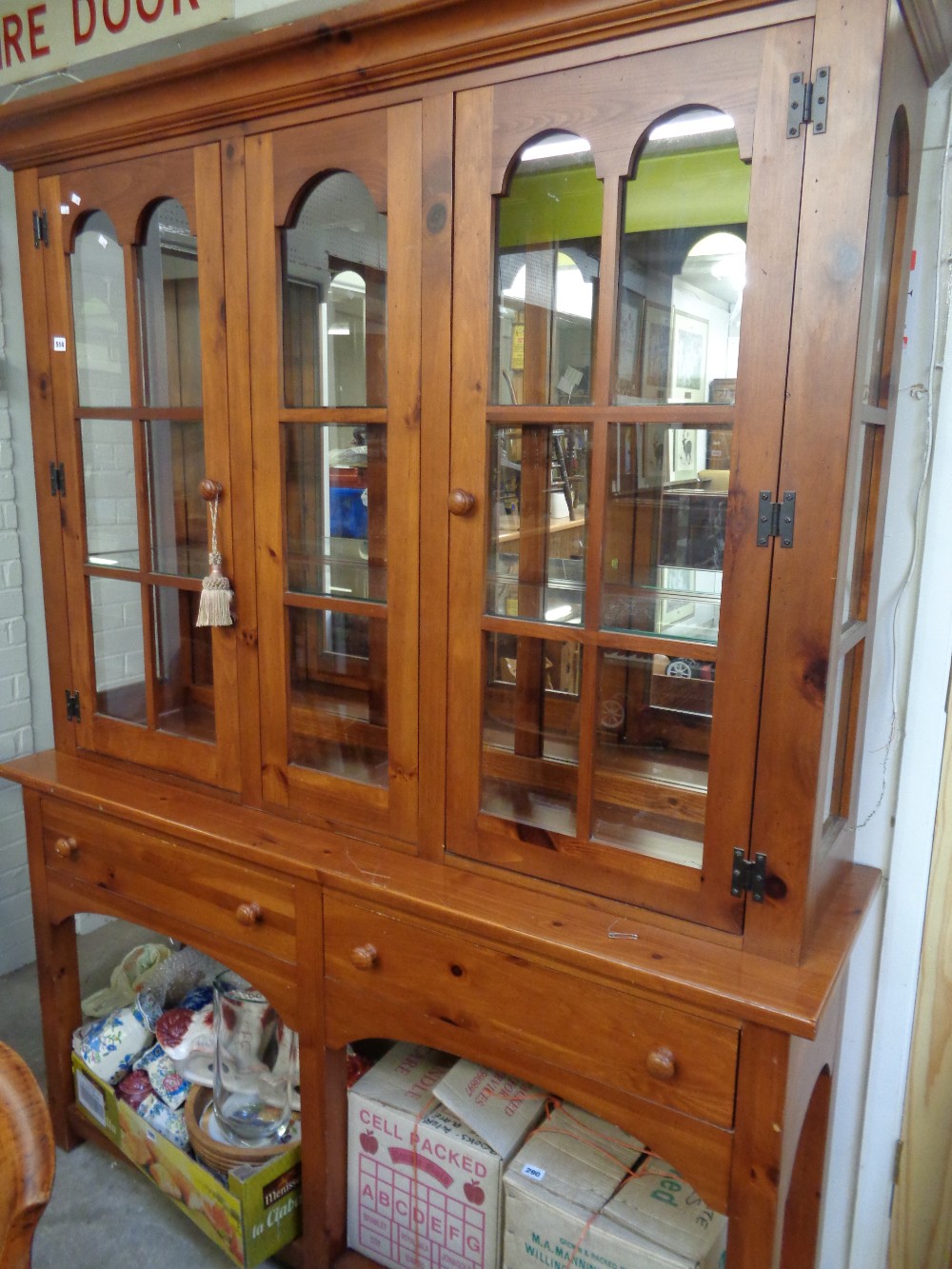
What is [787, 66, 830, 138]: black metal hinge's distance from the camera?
3.13 ft

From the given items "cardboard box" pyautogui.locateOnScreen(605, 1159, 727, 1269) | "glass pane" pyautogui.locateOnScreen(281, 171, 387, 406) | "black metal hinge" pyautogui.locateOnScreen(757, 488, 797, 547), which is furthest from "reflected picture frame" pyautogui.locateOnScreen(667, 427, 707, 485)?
"cardboard box" pyautogui.locateOnScreen(605, 1159, 727, 1269)

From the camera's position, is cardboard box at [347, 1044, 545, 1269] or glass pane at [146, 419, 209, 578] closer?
cardboard box at [347, 1044, 545, 1269]

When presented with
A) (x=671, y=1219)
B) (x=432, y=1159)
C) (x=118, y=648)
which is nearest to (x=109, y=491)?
(x=118, y=648)

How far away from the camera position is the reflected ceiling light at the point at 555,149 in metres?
1.12

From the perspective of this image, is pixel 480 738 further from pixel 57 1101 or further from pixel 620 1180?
pixel 57 1101

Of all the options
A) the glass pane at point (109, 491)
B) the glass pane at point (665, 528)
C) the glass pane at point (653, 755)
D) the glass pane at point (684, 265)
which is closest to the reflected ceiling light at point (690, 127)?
the glass pane at point (684, 265)

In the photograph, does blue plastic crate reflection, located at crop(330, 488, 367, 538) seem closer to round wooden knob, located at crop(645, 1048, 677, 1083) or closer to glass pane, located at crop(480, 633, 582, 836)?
glass pane, located at crop(480, 633, 582, 836)

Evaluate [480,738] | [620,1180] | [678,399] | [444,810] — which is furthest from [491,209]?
[620,1180]

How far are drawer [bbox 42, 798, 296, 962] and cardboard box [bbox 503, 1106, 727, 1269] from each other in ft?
1.64

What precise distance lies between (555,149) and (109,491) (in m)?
1.00

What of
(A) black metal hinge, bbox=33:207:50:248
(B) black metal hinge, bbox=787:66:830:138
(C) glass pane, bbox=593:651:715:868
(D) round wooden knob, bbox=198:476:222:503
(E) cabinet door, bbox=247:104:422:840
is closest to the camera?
(B) black metal hinge, bbox=787:66:830:138

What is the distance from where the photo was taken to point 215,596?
1491 mm

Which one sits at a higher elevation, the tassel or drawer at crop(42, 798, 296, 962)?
the tassel

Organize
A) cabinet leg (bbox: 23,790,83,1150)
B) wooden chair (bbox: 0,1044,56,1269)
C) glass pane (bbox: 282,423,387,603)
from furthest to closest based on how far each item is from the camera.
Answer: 1. cabinet leg (bbox: 23,790,83,1150)
2. glass pane (bbox: 282,423,387,603)
3. wooden chair (bbox: 0,1044,56,1269)
